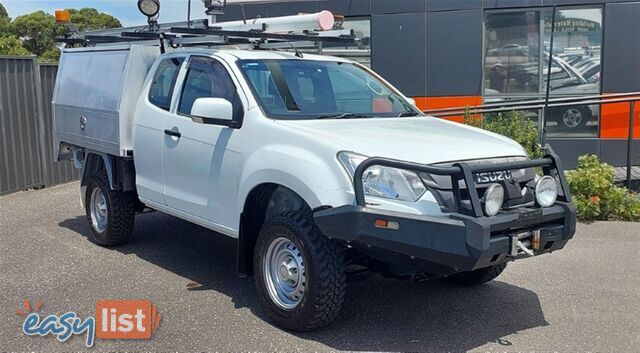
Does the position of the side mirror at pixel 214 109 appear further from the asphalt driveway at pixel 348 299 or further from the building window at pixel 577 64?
the building window at pixel 577 64

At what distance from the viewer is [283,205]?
483cm

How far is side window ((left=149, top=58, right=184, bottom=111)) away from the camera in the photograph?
19.6ft

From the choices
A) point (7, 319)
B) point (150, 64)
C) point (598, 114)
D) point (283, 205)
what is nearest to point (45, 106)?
point (150, 64)

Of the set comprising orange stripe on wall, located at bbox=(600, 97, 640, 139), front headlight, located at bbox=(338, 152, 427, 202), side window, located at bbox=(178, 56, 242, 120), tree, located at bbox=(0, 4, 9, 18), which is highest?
tree, located at bbox=(0, 4, 9, 18)

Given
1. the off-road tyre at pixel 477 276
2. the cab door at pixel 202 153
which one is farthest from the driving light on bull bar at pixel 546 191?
the cab door at pixel 202 153

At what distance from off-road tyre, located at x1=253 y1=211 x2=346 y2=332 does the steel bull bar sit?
0.21 m

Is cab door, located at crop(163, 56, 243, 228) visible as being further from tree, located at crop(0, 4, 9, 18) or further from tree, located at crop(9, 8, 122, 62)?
tree, located at crop(0, 4, 9, 18)

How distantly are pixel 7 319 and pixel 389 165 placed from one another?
3.11 m

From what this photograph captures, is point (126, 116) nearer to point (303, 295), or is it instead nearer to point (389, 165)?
point (303, 295)

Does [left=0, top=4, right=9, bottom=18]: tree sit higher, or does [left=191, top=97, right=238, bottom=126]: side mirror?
[left=0, top=4, right=9, bottom=18]: tree

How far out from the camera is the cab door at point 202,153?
16.7ft

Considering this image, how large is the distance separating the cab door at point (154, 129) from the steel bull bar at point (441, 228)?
2.28 metres

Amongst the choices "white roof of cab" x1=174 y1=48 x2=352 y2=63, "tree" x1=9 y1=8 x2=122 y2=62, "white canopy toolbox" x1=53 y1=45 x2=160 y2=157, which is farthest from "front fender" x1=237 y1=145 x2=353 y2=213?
"tree" x1=9 y1=8 x2=122 y2=62

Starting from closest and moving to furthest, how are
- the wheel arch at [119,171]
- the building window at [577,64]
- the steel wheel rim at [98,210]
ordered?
the wheel arch at [119,171], the steel wheel rim at [98,210], the building window at [577,64]
